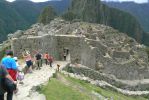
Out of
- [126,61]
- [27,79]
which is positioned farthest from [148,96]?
[27,79]

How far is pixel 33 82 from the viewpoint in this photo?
91.7 ft

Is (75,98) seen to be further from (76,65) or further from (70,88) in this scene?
(76,65)

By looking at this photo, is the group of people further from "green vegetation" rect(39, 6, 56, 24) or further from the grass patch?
"green vegetation" rect(39, 6, 56, 24)

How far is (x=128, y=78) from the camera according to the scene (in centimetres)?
4531

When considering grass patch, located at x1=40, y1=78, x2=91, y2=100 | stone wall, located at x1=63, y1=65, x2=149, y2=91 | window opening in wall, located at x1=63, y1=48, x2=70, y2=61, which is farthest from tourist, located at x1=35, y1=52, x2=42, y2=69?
grass patch, located at x1=40, y1=78, x2=91, y2=100

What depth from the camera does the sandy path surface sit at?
78.0 feet

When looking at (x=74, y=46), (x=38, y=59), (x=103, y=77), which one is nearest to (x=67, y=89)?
(x=38, y=59)

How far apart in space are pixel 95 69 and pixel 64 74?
8.92 meters

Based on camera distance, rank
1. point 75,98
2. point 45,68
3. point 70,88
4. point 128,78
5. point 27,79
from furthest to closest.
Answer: point 128,78 < point 45,68 < point 27,79 < point 70,88 < point 75,98

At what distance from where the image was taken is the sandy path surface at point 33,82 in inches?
936

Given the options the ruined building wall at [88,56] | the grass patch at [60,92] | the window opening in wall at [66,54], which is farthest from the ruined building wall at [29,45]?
the grass patch at [60,92]

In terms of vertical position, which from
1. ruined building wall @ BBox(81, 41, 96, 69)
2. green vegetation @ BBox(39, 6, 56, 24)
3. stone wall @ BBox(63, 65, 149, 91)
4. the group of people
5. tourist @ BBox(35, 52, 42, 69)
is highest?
the group of people

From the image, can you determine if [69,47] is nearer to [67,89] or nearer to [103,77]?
[103,77]

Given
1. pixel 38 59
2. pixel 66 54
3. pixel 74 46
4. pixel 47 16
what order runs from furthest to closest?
pixel 47 16 → pixel 66 54 → pixel 74 46 → pixel 38 59
